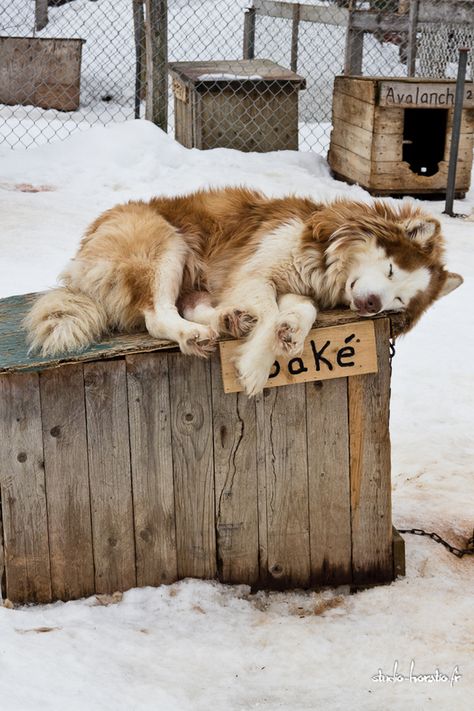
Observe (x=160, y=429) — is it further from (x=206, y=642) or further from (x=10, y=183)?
(x=10, y=183)

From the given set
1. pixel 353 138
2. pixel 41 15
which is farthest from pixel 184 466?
pixel 41 15

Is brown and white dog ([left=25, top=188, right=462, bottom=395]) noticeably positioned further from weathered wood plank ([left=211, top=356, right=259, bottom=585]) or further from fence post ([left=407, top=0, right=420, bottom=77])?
fence post ([left=407, top=0, right=420, bottom=77])

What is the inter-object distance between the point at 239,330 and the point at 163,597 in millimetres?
975

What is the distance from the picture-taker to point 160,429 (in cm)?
313

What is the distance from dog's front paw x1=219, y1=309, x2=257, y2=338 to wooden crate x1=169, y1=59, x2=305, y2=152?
6.56 meters

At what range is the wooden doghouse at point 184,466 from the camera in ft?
10.0

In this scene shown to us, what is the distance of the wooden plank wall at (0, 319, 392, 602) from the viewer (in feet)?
10.0

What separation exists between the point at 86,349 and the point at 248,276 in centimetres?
66

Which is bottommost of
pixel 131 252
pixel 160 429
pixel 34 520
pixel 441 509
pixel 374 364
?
pixel 441 509

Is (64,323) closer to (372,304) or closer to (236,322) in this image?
(236,322)

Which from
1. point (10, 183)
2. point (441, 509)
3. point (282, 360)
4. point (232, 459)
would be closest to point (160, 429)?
point (232, 459)

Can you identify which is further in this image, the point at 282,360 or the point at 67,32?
the point at 67,32

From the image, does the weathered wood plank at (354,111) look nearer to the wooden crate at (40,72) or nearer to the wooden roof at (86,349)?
the wooden crate at (40,72)
